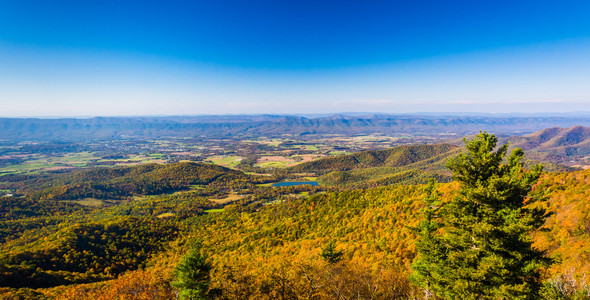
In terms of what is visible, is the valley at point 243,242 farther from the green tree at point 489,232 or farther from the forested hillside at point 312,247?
the green tree at point 489,232

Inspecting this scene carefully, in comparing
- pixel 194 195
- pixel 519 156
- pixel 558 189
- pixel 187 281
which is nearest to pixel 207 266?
pixel 187 281

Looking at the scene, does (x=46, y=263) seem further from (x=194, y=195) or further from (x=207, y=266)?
(x=194, y=195)

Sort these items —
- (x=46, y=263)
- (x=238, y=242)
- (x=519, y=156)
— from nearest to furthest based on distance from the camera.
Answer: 1. (x=519, y=156)
2. (x=46, y=263)
3. (x=238, y=242)

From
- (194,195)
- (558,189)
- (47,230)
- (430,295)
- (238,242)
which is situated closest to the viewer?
(430,295)

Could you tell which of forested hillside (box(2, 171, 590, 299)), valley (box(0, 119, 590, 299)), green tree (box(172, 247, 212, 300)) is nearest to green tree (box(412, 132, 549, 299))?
valley (box(0, 119, 590, 299))

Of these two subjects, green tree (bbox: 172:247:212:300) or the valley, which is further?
the valley

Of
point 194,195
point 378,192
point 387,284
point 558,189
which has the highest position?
point 558,189

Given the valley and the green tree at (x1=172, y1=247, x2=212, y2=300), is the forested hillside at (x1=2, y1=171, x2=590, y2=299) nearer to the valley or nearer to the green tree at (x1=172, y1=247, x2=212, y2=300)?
the valley

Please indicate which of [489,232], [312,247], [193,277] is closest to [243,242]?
[312,247]

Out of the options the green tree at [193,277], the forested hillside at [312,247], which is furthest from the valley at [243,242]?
the green tree at [193,277]
